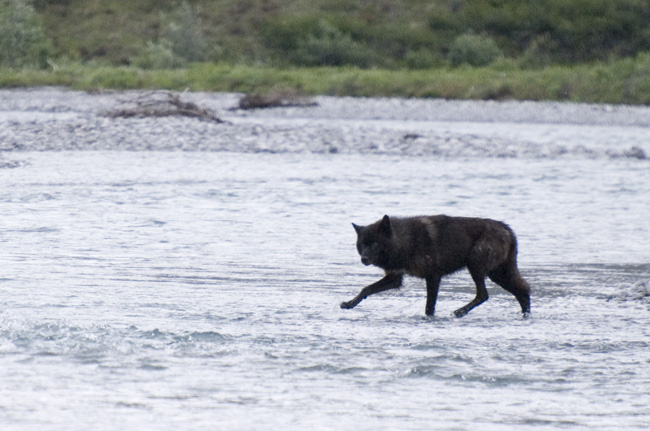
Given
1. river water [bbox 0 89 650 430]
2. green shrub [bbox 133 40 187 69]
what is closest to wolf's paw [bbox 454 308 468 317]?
river water [bbox 0 89 650 430]

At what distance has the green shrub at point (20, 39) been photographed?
49625 mm

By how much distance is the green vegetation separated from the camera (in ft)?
131

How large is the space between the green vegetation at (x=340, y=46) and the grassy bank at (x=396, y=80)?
64mm

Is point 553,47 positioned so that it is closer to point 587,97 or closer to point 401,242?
point 587,97

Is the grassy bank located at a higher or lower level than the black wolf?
lower

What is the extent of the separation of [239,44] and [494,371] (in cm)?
5427

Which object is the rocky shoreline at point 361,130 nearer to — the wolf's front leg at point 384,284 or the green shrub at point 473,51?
the green shrub at point 473,51

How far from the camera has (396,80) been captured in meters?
40.6

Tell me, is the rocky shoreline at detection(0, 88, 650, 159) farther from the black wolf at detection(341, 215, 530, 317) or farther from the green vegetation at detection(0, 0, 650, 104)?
the black wolf at detection(341, 215, 530, 317)

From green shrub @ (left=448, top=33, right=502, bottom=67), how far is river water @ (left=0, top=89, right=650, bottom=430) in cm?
3062

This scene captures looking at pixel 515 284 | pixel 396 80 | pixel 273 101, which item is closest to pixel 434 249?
pixel 515 284

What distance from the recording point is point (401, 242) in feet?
21.7

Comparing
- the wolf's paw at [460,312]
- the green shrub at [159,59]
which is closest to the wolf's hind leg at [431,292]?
the wolf's paw at [460,312]

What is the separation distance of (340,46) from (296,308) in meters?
45.2
